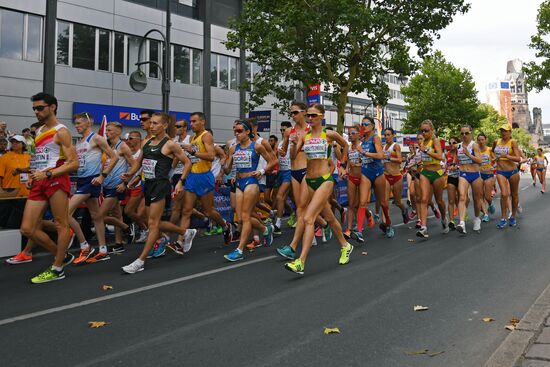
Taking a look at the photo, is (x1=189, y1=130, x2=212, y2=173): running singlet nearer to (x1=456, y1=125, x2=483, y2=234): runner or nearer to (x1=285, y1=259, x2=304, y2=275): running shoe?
(x1=285, y1=259, x2=304, y2=275): running shoe

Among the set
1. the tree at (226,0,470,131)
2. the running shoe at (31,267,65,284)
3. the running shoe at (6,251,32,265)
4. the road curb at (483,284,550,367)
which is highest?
the tree at (226,0,470,131)

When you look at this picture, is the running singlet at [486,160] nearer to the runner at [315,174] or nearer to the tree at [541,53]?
the runner at [315,174]

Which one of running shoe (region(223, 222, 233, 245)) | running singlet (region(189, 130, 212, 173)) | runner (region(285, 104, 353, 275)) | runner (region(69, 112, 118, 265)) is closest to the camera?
runner (region(285, 104, 353, 275))

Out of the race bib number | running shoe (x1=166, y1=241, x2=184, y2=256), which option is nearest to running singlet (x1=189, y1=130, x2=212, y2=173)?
the race bib number

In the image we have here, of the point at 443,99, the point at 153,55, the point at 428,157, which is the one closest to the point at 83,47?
the point at 153,55

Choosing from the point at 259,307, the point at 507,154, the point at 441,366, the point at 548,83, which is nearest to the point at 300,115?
the point at 259,307

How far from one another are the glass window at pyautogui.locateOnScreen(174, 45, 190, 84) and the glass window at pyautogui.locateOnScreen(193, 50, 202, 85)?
53 cm

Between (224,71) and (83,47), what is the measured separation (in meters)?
9.03

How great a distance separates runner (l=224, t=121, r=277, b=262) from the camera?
7.31 m

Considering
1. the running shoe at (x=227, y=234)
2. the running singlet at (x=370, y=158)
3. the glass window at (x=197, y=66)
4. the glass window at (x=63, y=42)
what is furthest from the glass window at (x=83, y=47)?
the running singlet at (x=370, y=158)

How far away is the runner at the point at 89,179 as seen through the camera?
7.29 metres

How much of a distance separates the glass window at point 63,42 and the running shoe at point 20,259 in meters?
15.8

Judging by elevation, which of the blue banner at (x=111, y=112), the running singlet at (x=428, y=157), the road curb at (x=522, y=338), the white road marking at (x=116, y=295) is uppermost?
the blue banner at (x=111, y=112)

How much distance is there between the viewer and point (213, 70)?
28766 millimetres
